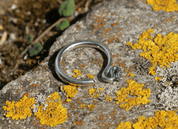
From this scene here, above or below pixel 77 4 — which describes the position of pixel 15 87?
below

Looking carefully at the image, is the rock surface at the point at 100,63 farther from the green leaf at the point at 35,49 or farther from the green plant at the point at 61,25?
the green leaf at the point at 35,49

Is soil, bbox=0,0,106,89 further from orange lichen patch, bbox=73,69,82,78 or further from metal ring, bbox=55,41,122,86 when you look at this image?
orange lichen patch, bbox=73,69,82,78

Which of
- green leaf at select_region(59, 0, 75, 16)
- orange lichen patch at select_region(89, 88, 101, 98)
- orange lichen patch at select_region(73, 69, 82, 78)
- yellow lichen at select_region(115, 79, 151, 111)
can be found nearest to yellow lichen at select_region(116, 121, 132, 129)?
yellow lichen at select_region(115, 79, 151, 111)

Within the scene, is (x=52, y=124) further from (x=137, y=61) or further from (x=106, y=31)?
(x=106, y=31)

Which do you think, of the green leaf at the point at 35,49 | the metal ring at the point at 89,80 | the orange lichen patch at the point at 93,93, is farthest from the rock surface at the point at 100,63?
Result: the green leaf at the point at 35,49

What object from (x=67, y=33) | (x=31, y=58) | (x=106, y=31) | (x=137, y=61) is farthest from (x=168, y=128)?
(x=31, y=58)

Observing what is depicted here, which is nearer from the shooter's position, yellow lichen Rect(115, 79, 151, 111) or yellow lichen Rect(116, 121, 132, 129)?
yellow lichen Rect(116, 121, 132, 129)
